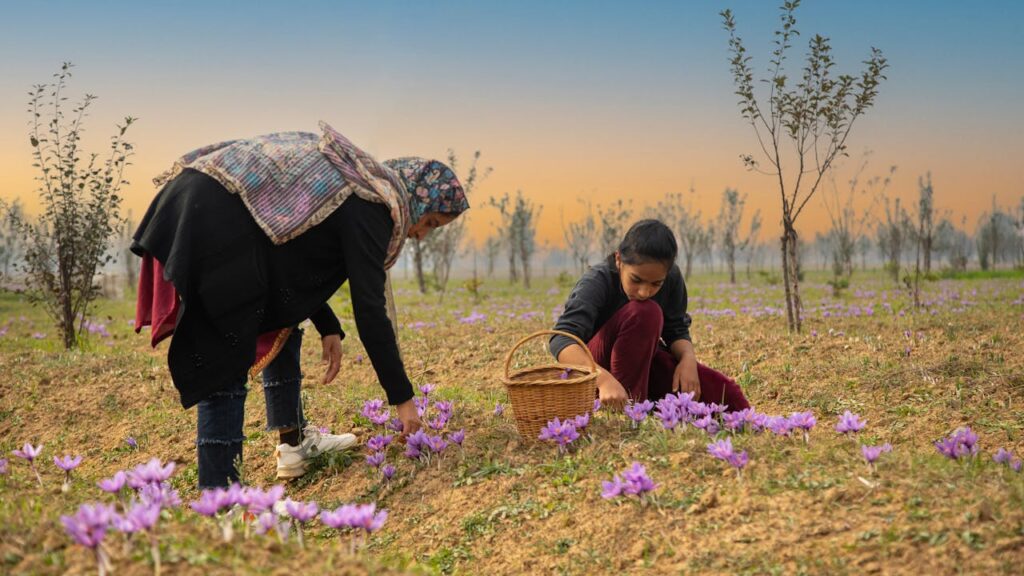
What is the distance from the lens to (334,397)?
18.6 feet

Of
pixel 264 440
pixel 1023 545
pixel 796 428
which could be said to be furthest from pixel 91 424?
pixel 1023 545

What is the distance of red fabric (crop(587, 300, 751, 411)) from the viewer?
153 inches

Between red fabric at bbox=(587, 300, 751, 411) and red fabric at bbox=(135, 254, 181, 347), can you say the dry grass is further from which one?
red fabric at bbox=(135, 254, 181, 347)

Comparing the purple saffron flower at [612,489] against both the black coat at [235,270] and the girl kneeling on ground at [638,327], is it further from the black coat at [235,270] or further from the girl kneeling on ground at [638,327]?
the black coat at [235,270]

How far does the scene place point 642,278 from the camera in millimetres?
3734

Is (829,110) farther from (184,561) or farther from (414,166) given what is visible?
(184,561)

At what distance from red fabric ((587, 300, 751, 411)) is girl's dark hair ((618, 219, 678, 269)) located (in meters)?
0.31

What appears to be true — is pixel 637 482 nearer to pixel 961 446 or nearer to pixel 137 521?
pixel 961 446

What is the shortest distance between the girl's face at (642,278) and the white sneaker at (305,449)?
1.86 metres

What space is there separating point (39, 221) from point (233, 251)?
8331 millimetres

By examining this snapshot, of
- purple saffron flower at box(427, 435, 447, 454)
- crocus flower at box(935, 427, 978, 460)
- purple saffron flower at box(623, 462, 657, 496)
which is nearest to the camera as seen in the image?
purple saffron flower at box(623, 462, 657, 496)

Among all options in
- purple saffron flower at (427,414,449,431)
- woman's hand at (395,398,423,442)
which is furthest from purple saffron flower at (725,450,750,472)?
purple saffron flower at (427,414,449,431)

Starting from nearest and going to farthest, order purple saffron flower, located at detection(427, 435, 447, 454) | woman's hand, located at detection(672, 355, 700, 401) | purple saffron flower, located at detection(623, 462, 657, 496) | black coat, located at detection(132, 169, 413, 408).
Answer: purple saffron flower, located at detection(623, 462, 657, 496)
black coat, located at detection(132, 169, 413, 408)
purple saffron flower, located at detection(427, 435, 447, 454)
woman's hand, located at detection(672, 355, 700, 401)

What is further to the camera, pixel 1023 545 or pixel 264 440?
pixel 264 440
